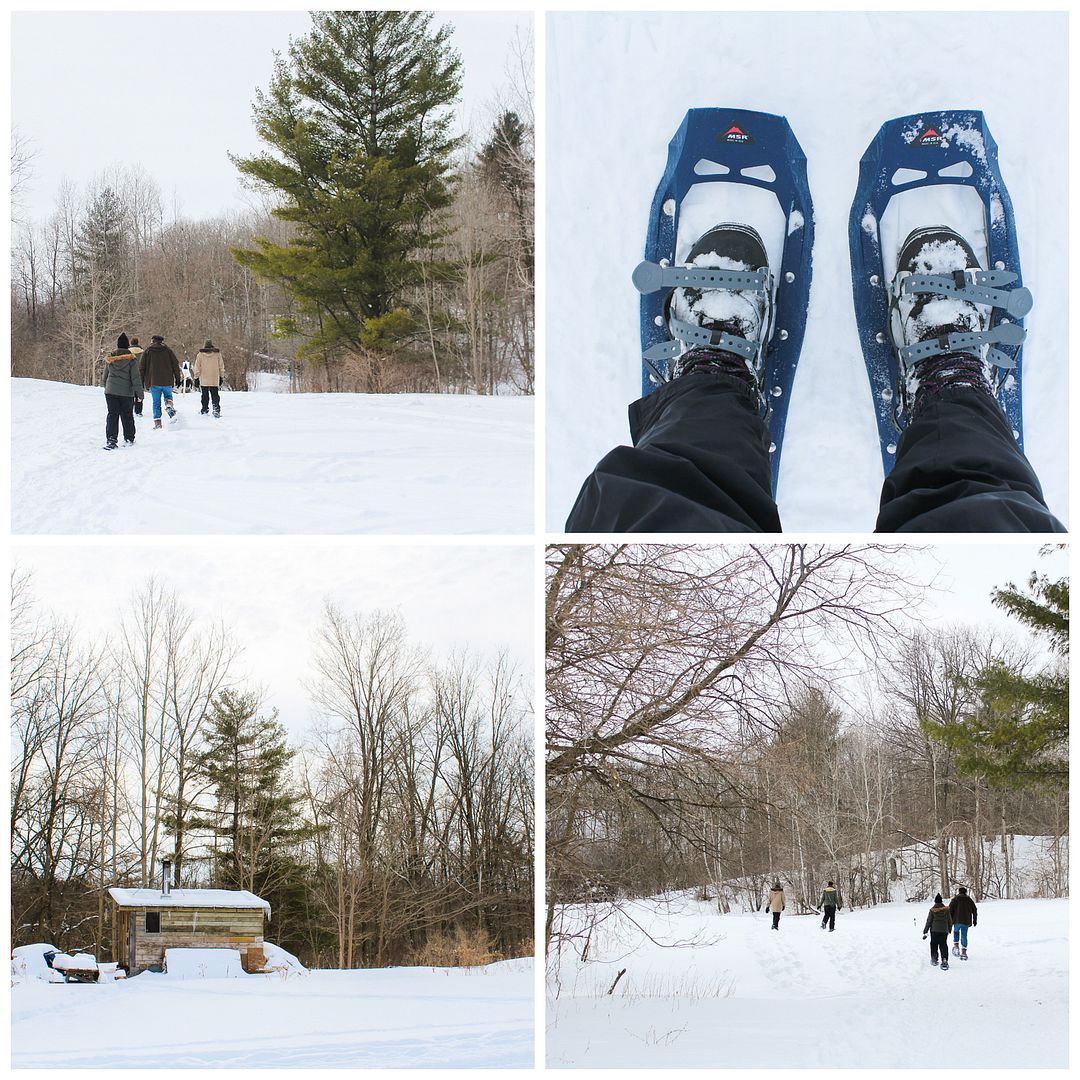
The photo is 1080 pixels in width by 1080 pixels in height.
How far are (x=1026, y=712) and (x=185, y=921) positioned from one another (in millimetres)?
3442

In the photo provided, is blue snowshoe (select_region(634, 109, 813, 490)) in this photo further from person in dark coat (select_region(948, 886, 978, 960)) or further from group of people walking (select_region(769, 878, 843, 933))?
person in dark coat (select_region(948, 886, 978, 960))

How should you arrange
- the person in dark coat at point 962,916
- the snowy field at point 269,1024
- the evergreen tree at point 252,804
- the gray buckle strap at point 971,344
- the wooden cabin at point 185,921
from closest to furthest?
1. the snowy field at point 269,1024
2. the person in dark coat at point 962,916
3. the gray buckle strap at point 971,344
4. the wooden cabin at point 185,921
5. the evergreen tree at point 252,804

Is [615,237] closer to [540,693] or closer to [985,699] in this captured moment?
[540,693]

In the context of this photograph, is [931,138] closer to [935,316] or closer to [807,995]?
[935,316]

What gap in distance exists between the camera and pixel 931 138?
288cm

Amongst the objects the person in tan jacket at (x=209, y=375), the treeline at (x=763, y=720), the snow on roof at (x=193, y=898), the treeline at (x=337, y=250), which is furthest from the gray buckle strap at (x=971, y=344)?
the person in tan jacket at (x=209, y=375)

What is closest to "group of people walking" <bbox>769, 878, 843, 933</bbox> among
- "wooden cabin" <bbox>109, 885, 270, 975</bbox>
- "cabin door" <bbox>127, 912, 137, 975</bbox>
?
"wooden cabin" <bbox>109, 885, 270, 975</bbox>

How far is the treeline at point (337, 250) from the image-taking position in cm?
621

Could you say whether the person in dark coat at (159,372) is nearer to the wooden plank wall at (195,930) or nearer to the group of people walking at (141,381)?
the group of people walking at (141,381)

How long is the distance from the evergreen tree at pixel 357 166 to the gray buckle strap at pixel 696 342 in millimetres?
4030

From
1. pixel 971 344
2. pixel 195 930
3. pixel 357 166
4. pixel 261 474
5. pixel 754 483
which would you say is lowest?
pixel 195 930

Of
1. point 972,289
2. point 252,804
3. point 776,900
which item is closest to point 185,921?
point 252,804

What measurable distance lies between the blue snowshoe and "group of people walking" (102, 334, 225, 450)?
112 inches

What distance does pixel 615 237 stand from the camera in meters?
3.04
